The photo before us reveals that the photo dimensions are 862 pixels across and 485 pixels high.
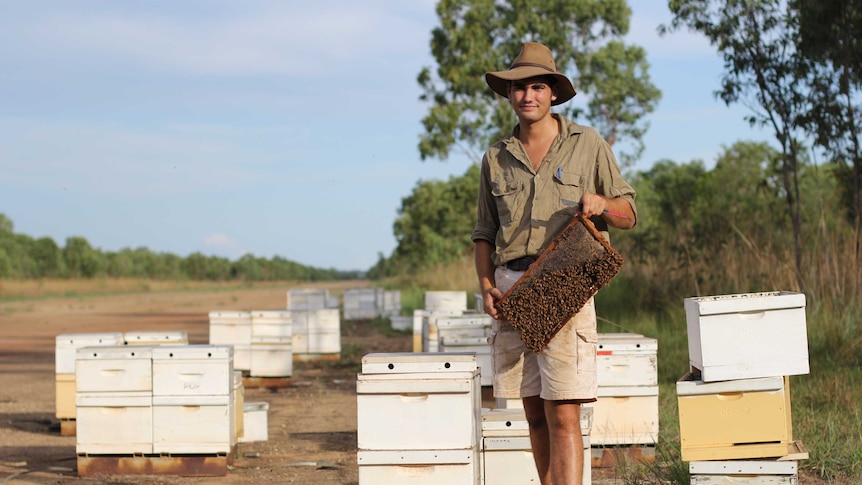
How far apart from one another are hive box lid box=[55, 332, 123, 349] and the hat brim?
18.9 ft

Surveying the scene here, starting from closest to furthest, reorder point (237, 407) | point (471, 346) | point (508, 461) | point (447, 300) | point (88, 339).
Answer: point (508, 461) < point (237, 407) < point (88, 339) < point (471, 346) < point (447, 300)

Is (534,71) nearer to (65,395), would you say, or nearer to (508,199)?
(508,199)

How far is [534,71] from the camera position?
5.27m

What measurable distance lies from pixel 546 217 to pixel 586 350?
2.27 ft

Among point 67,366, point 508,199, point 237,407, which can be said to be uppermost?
point 508,199

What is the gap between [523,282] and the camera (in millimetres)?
5102

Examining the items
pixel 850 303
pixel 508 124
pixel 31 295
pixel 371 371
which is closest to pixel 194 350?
pixel 371 371

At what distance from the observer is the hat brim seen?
523cm

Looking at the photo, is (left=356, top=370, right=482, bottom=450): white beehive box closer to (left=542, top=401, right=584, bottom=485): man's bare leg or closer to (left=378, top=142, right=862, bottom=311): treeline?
(left=542, top=401, right=584, bottom=485): man's bare leg

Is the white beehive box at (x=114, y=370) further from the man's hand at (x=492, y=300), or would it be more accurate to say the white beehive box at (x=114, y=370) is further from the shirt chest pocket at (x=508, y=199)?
the shirt chest pocket at (x=508, y=199)

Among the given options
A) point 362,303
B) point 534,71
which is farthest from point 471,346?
point 362,303

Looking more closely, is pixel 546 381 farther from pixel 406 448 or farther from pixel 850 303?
pixel 850 303

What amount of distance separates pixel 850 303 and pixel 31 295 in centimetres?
5158

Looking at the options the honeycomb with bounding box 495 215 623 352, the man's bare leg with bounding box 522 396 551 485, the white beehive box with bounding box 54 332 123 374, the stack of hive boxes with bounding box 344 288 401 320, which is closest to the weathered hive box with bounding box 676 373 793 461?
the man's bare leg with bounding box 522 396 551 485
